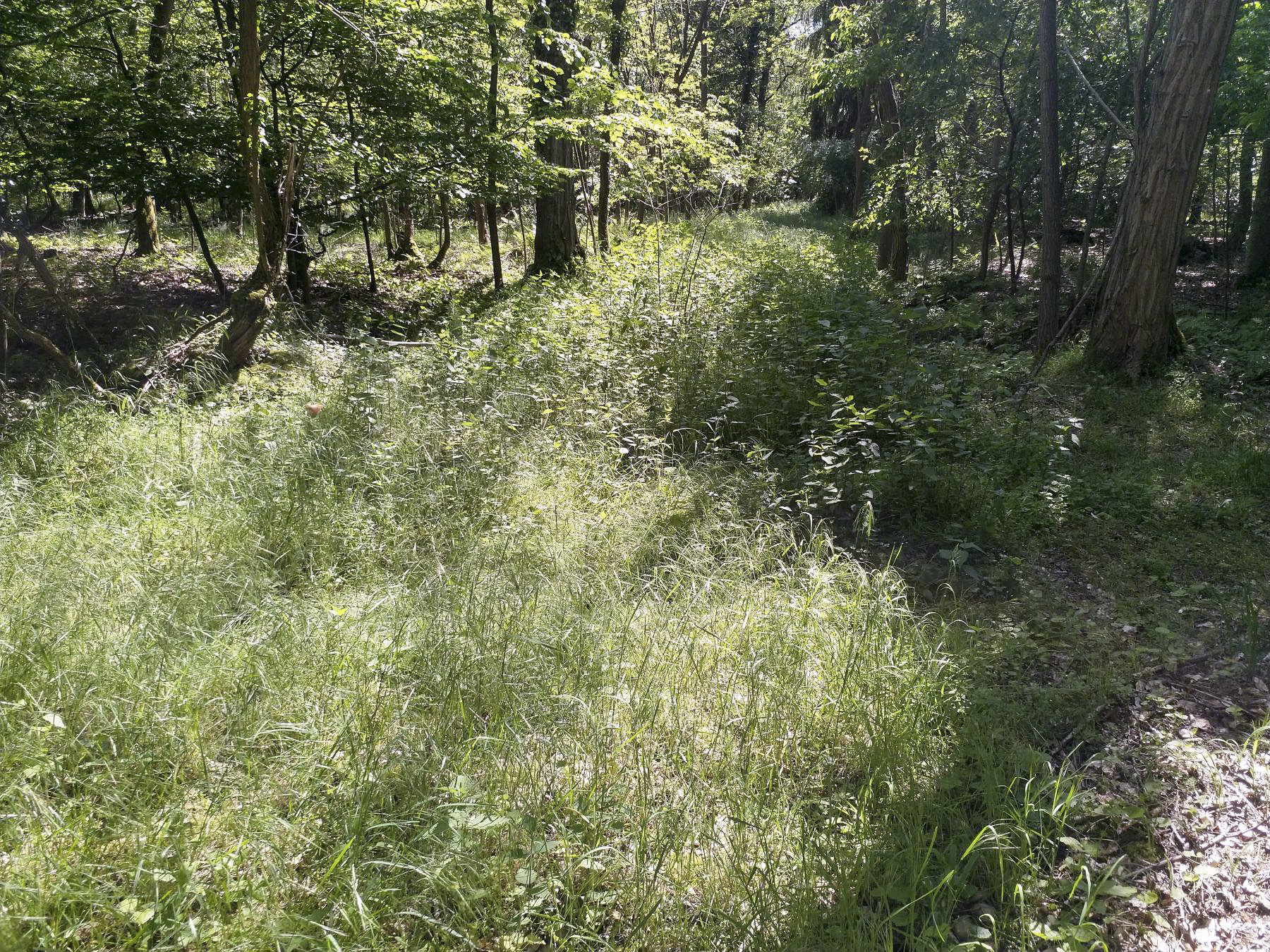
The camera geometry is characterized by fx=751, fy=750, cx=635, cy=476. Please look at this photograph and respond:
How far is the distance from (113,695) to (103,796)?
46 cm

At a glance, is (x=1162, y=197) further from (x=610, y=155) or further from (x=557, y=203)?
(x=610, y=155)

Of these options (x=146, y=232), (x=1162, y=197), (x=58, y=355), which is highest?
(x=1162, y=197)

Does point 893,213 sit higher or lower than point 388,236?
higher

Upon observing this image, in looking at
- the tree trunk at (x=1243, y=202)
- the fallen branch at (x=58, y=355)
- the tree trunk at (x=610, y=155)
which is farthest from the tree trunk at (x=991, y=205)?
the fallen branch at (x=58, y=355)

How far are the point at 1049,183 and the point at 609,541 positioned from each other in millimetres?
6195

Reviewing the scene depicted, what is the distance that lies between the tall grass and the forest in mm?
20

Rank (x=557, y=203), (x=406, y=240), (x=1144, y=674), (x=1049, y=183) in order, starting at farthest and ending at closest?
1. (x=406, y=240)
2. (x=557, y=203)
3. (x=1049, y=183)
4. (x=1144, y=674)

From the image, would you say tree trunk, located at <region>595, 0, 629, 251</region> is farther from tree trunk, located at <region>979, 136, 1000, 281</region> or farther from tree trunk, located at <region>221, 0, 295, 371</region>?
tree trunk, located at <region>221, 0, 295, 371</region>

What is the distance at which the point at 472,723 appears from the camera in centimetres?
264

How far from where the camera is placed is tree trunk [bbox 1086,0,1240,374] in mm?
6004

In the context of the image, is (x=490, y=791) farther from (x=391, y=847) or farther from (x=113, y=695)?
(x=113, y=695)

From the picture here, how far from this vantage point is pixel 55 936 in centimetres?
176

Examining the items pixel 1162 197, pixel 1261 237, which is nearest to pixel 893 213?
pixel 1261 237

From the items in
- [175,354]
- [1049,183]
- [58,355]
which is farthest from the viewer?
[1049,183]
